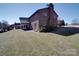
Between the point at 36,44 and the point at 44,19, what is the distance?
735 millimetres

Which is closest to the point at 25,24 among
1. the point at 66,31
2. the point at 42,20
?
the point at 42,20

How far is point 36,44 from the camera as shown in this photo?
10.9 feet

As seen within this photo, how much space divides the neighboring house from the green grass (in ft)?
0.64

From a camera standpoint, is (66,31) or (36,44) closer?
(36,44)

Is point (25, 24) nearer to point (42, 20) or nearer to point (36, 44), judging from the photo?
point (42, 20)

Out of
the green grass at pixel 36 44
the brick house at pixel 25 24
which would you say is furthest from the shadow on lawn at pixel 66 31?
the brick house at pixel 25 24

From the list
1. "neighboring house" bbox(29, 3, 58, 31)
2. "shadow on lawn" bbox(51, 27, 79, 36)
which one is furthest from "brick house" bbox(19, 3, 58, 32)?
"shadow on lawn" bbox(51, 27, 79, 36)

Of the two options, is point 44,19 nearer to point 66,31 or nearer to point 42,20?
point 42,20

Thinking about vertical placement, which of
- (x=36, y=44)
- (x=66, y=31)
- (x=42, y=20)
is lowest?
(x=36, y=44)

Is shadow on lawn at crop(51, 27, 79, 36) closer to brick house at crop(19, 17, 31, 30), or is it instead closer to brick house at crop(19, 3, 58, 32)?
brick house at crop(19, 3, 58, 32)

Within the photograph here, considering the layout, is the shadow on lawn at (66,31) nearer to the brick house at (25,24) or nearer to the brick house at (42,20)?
the brick house at (42,20)

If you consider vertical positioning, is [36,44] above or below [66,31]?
below

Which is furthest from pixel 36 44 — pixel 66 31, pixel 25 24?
pixel 66 31

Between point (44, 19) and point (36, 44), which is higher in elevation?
point (44, 19)
